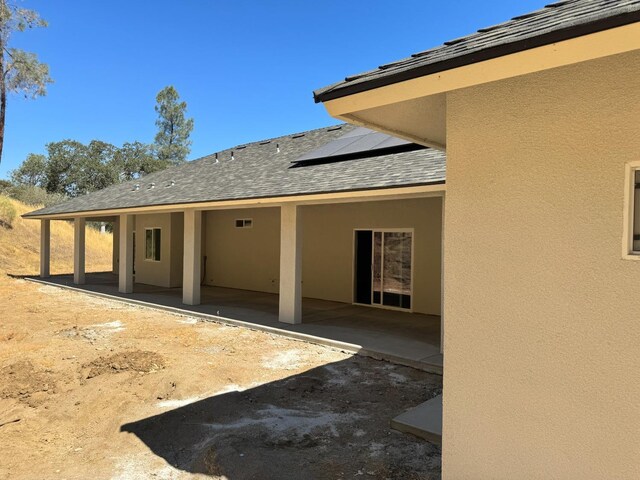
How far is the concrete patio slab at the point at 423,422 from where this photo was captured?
4.75 m

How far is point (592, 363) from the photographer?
2.66m

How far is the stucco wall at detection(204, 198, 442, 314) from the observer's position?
479 inches

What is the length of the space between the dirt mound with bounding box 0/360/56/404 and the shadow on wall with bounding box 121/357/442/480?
2128 millimetres

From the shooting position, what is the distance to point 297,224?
1069 cm

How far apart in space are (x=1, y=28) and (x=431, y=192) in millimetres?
32316

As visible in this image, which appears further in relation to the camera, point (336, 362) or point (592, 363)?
point (336, 362)

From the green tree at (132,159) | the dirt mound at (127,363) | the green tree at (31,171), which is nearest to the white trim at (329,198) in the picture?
the dirt mound at (127,363)

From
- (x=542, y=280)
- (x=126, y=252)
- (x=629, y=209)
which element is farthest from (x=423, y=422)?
(x=126, y=252)

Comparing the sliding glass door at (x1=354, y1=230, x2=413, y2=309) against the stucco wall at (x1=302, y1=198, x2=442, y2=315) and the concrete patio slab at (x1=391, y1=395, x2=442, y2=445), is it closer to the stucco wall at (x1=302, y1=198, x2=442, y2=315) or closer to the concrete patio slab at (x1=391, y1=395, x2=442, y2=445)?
the stucco wall at (x1=302, y1=198, x2=442, y2=315)

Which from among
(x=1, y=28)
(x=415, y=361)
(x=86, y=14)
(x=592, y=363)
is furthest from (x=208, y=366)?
(x=1, y=28)

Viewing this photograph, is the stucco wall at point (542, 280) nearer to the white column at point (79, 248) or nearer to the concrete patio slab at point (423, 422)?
the concrete patio slab at point (423, 422)

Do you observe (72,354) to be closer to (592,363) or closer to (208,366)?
(208,366)

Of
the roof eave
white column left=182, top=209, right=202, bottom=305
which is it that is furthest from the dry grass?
the roof eave

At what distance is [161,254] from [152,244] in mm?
995
